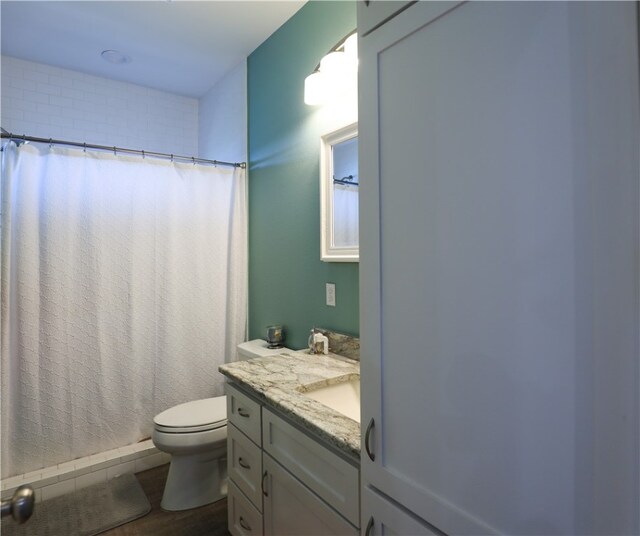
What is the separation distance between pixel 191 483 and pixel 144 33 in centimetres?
263

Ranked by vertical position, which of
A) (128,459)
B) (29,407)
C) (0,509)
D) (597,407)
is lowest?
(128,459)

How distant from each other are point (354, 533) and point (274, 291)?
1.58m

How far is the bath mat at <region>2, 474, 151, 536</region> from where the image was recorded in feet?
5.94

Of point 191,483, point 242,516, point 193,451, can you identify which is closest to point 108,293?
point 193,451

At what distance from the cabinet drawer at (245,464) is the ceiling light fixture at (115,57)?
8.19ft

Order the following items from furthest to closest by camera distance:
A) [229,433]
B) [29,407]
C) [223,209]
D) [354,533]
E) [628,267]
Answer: [223,209]
[29,407]
[229,433]
[354,533]
[628,267]

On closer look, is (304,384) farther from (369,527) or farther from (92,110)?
(92,110)

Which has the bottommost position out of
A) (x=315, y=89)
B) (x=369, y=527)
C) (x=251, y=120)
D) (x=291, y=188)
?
(x=369, y=527)

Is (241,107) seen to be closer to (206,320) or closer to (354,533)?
(206,320)

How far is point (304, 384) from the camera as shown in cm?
142

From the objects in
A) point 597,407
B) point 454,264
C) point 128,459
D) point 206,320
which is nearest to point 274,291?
point 206,320

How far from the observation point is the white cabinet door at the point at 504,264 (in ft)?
1.77

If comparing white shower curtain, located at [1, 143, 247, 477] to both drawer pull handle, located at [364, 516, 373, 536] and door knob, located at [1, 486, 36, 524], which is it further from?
drawer pull handle, located at [364, 516, 373, 536]

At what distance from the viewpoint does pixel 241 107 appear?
2.73 m
